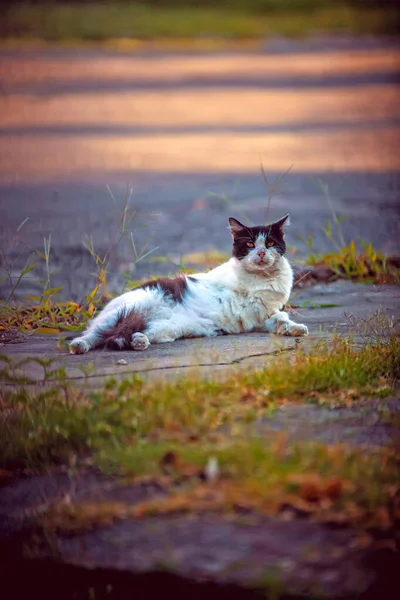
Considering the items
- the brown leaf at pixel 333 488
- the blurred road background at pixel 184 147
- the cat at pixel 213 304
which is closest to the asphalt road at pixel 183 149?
the blurred road background at pixel 184 147

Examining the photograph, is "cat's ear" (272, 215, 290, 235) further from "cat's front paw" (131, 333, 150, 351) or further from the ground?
"cat's front paw" (131, 333, 150, 351)

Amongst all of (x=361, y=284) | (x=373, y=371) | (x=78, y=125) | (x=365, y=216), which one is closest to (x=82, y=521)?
(x=373, y=371)

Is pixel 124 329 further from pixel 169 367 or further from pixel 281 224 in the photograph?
pixel 281 224

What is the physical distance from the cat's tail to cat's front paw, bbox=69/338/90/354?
0.38ft

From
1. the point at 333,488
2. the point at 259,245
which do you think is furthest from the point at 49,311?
the point at 333,488

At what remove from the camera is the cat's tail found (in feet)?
17.5

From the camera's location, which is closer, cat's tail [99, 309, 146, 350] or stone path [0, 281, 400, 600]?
stone path [0, 281, 400, 600]

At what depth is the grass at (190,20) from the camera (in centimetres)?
2797

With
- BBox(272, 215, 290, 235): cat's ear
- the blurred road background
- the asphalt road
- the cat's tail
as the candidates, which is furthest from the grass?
the cat's tail

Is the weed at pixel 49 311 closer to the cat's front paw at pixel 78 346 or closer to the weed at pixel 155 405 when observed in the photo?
the cat's front paw at pixel 78 346

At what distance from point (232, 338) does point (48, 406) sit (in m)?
1.53

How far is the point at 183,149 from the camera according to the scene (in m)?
14.0

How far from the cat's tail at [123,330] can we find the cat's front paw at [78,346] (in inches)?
4.5

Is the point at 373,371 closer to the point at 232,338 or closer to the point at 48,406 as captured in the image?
the point at 232,338
